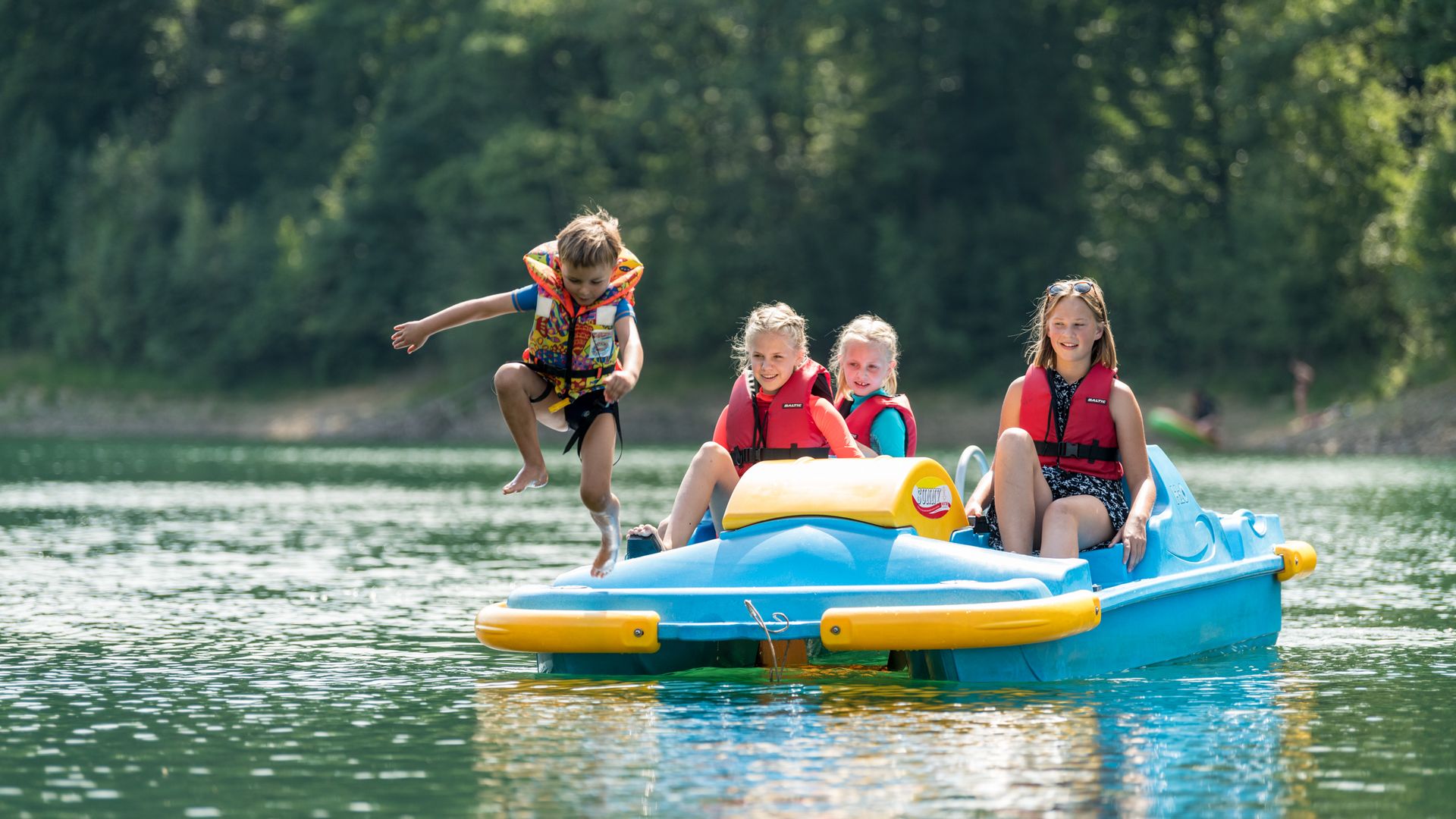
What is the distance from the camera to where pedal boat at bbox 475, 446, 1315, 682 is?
7465 millimetres

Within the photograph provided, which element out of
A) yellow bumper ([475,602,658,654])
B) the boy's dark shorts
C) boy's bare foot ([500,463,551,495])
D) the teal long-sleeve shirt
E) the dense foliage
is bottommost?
yellow bumper ([475,602,658,654])

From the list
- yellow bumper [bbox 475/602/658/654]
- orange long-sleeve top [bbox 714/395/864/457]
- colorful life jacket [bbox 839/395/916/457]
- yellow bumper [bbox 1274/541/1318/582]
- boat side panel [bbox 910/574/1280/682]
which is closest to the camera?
yellow bumper [bbox 475/602/658/654]

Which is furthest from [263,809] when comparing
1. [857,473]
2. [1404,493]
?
[1404,493]

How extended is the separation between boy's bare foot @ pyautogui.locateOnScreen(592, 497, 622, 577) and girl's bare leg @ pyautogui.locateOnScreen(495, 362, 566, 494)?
28cm

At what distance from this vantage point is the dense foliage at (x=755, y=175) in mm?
40062

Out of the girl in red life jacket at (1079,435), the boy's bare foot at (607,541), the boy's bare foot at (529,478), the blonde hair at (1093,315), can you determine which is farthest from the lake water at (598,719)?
the blonde hair at (1093,315)

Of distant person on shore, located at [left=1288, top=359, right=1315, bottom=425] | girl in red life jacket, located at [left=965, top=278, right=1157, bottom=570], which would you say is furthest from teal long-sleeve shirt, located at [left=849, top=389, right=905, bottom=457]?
distant person on shore, located at [left=1288, top=359, right=1315, bottom=425]

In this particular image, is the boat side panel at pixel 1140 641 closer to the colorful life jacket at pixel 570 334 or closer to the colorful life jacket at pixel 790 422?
the colorful life jacket at pixel 790 422

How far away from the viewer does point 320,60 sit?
6116 cm

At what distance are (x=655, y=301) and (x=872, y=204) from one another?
5647mm

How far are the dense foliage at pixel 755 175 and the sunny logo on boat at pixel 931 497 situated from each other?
2604 centimetres

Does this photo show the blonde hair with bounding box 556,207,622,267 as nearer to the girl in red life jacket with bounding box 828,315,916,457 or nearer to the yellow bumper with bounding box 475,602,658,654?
the yellow bumper with bounding box 475,602,658,654

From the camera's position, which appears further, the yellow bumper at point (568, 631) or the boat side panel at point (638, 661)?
the boat side panel at point (638, 661)

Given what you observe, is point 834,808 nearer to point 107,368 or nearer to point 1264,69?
point 1264,69
